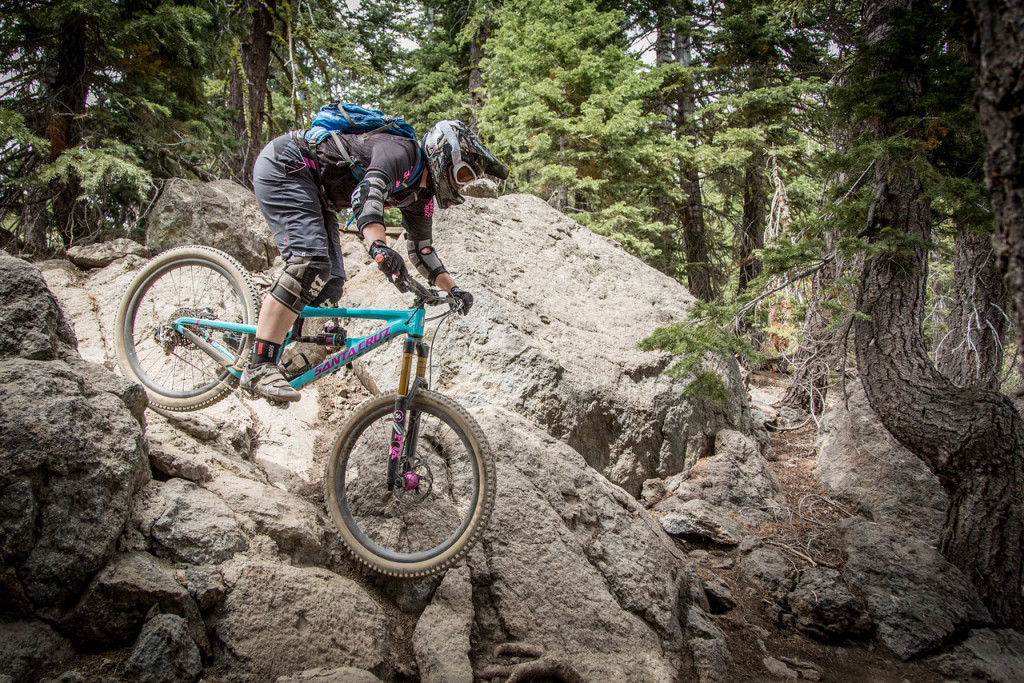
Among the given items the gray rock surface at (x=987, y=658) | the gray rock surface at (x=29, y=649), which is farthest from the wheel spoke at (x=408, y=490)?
the gray rock surface at (x=987, y=658)

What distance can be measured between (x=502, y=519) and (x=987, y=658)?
152 inches

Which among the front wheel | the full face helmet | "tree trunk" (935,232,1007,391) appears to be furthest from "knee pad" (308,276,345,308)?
"tree trunk" (935,232,1007,391)

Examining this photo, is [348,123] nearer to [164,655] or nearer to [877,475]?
[164,655]

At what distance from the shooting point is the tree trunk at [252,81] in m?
8.54

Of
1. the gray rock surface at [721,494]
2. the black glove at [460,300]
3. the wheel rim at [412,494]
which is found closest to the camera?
the wheel rim at [412,494]

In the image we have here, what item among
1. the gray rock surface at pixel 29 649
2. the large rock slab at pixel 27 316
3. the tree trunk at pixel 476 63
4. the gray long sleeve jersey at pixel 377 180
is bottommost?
the gray rock surface at pixel 29 649

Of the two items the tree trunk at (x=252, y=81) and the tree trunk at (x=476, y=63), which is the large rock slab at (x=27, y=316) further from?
the tree trunk at (x=476, y=63)

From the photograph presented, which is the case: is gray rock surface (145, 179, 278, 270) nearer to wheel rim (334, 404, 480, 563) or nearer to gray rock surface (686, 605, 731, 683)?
wheel rim (334, 404, 480, 563)

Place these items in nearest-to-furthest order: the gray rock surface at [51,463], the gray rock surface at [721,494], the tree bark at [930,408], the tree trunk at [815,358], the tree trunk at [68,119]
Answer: the gray rock surface at [51,463] → the tree bark at [930,408] → the gray rock surface at [721,494] → the tree trunk at [68,119] → the tree trunk at [815,358]

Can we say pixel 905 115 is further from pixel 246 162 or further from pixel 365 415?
pixel 246 162

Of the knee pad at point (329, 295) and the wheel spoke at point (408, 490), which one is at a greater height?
the knee pad at point (329, 295)

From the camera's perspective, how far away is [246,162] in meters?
8.72

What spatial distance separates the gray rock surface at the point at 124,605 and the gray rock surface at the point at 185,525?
0.19 meters

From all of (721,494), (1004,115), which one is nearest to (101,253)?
(721,494)
